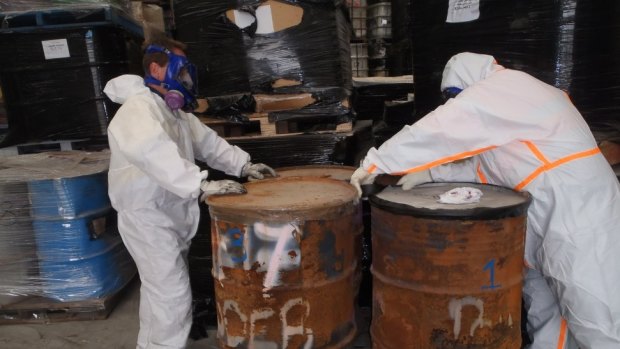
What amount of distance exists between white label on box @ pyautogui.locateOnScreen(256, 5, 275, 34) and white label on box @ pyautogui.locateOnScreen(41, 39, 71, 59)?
168cm

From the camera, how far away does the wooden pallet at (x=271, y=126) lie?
→ 3.47m

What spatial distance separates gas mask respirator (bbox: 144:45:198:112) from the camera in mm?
2648

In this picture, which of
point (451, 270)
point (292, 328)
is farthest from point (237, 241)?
point (451, 270)

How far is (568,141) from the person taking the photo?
2258 mm

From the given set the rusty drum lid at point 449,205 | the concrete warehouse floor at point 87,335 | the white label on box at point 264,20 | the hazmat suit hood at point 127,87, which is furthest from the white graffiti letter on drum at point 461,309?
the white label on box at point 264,20

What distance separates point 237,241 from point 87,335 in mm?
1963

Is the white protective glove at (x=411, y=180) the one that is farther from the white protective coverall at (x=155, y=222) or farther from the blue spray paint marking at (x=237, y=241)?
the white protective coverall at (x=155, y=222)

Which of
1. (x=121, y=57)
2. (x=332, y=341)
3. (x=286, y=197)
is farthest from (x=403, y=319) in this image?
(x=121, y=57)

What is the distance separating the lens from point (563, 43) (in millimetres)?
2826

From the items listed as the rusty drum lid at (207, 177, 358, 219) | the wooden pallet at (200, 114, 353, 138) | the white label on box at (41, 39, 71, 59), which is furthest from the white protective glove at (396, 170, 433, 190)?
the white label on box at (41, 39, 71, 59)

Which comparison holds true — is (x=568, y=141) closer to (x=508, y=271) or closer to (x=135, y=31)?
(x=508, y=271)

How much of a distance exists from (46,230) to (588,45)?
386 centimetres

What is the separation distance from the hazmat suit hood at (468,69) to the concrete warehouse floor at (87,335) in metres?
1.77

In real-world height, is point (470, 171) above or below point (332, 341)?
above
